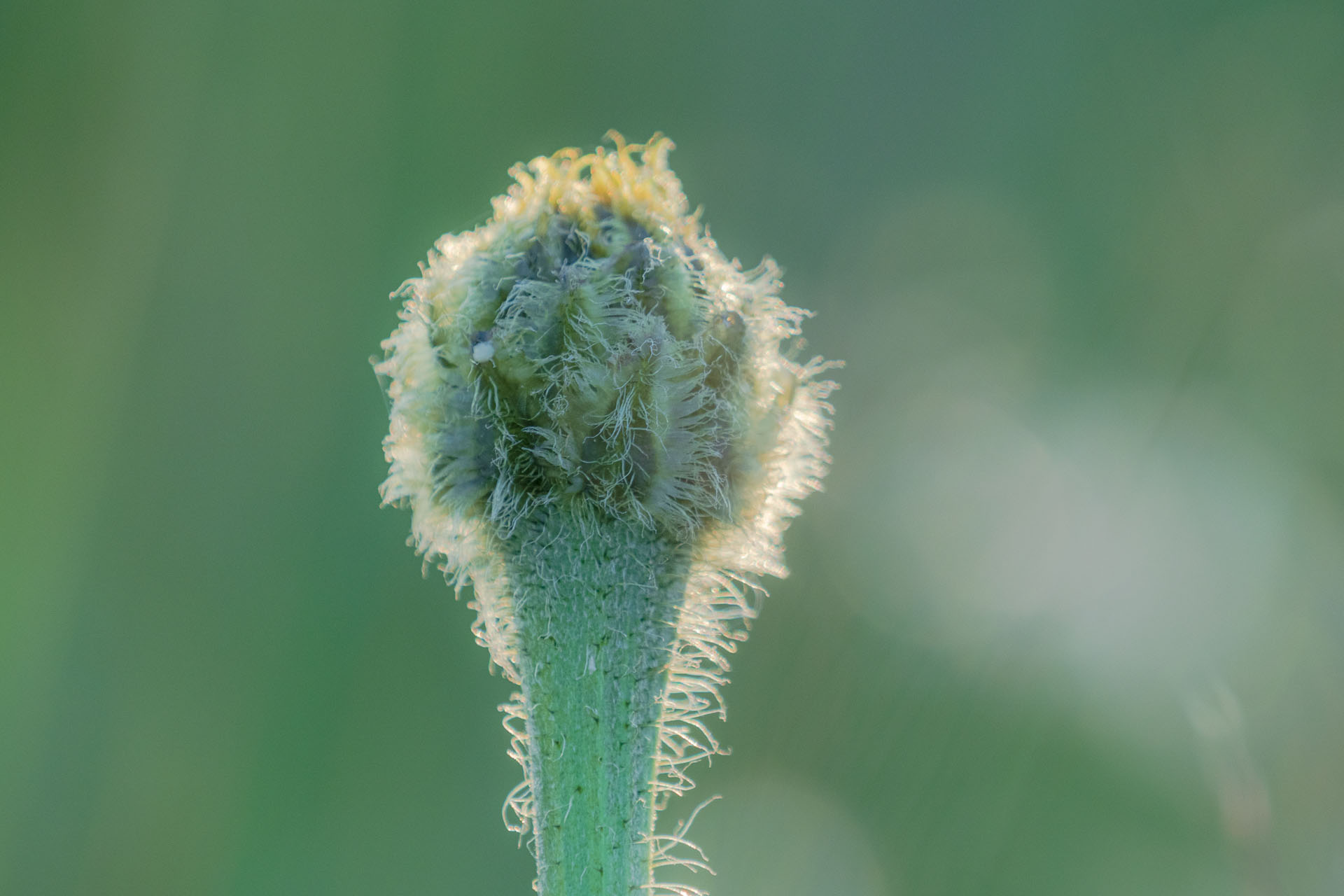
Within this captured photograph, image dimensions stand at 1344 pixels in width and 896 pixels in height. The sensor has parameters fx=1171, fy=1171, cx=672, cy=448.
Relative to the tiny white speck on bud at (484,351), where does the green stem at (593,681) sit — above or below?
below

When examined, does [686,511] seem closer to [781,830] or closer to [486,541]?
[486,541]

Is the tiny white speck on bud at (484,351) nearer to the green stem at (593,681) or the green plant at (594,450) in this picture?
the green plant at (594,450)

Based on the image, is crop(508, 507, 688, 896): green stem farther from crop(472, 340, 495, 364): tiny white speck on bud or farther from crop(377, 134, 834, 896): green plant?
crop(472, 340, 495, 364): tiny white speck on bud

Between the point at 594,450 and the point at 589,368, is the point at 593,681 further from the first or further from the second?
the point at 589,368

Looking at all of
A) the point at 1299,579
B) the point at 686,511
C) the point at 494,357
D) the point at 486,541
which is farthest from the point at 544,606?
the point at 1299,579

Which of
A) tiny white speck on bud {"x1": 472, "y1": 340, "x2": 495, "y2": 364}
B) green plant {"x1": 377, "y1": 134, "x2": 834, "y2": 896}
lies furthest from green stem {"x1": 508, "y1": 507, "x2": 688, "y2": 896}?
tiny white speck on bud {"x1": 472, "y1": 340, "x2": 495, "y2": 364}

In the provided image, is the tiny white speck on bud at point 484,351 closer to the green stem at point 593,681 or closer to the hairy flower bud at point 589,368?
the hairy flower bud at point 589,368

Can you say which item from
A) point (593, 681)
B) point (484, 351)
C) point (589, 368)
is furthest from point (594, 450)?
point (593, 681)

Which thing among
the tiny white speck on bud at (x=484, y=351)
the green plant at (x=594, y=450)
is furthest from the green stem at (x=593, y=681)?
the tiny white speck on bud at (x=484, y=351)
